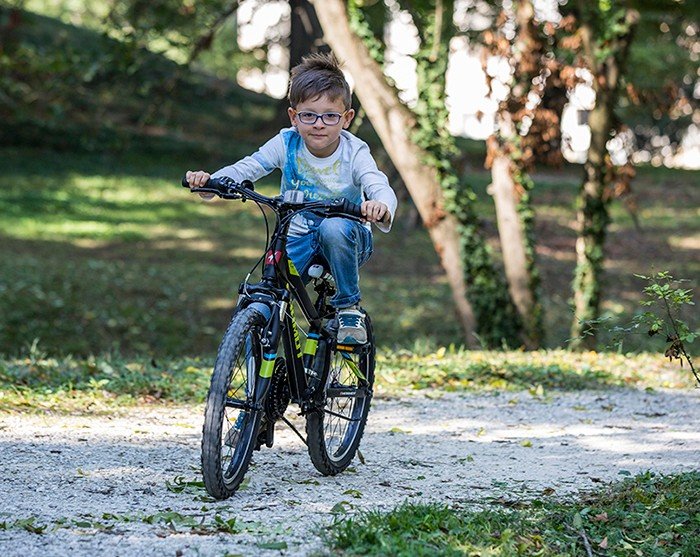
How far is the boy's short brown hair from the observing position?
5152mm

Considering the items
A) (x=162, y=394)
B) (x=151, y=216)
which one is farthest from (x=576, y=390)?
(x=151, y=216)

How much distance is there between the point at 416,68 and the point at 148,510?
769 cm

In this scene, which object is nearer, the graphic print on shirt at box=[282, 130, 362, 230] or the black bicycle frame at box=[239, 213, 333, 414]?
the black bicycle frame at box=[239, 213, 333, 414]

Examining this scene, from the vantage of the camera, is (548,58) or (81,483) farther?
(548,58)

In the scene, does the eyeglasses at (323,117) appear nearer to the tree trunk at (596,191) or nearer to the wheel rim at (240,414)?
the wheel rim at (240,414)

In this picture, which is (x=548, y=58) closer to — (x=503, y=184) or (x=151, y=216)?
(x=503, y=184)

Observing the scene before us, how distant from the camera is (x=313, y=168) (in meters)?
5.26

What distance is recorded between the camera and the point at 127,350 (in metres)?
13.9

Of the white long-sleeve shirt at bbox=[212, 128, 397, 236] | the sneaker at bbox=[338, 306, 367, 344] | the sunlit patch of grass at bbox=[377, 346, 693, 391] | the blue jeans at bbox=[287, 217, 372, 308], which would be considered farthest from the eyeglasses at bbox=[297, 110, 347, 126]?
the sunlit patch of grass at bbox=[377, 346, 693, 391]

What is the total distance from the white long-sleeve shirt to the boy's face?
10 cm

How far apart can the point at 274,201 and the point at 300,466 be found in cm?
156

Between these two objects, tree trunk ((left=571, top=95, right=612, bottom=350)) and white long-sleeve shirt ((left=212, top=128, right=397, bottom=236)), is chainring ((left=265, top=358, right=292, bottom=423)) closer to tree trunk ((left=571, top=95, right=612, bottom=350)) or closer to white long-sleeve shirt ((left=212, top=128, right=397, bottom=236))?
white long-sleeve shirt ((left=212, top=128, right=397, bottom=236))

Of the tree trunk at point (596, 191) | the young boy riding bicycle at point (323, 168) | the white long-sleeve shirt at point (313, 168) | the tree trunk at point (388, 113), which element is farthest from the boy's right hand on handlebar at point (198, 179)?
the tree trunk at point (596, 191)

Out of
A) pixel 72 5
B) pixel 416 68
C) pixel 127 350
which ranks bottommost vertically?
pixel 127 350
